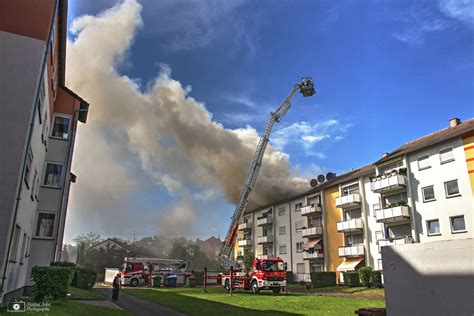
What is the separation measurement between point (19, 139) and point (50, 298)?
6325 millimetres

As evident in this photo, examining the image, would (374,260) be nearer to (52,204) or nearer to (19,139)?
(52,204)

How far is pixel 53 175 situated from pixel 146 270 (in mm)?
24931

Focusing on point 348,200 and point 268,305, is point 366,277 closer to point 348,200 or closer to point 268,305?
point 348,200

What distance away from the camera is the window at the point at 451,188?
106 ft

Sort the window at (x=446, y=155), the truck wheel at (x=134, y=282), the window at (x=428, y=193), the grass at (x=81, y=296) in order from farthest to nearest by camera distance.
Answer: the truck wheel at (x=134, y=282), the window at (x=428, y=193), the window at (x=446, y=155), the grass at (x=81, y=296)

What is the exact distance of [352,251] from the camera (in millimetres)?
41125

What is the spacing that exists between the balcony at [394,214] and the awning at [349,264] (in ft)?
18.4

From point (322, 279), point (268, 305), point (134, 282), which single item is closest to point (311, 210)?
point (322, 279)

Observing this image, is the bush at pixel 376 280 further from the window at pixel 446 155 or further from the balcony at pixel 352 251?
the window at pixel 446 155

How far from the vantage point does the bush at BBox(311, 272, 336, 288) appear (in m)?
37.7

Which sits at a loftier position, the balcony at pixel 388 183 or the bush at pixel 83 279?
the balcony at pixel 388 183

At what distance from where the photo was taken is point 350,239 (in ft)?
142

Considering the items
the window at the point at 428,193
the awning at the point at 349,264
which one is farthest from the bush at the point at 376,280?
the window at the point at 428,193

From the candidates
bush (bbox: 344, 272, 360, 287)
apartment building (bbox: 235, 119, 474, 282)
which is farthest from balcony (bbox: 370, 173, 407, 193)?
bush (bbox: 344, 272, 360, 287)
